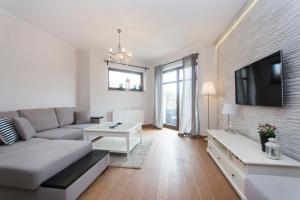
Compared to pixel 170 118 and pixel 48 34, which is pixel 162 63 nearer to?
pixel 170 118

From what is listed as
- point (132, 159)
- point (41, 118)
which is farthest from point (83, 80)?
point (132, 159)

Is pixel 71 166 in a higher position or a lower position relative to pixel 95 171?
higher

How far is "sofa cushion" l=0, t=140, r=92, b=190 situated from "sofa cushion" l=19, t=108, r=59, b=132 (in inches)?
49.3

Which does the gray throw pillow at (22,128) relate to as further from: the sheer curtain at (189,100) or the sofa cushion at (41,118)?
the sheer curtain at (189,100)

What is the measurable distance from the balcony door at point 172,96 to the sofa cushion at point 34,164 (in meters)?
3.92

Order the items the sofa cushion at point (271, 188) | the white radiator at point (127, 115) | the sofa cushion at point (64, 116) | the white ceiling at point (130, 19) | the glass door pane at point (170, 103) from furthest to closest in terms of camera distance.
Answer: the glass door pane at point (170, 103) < the white radiator at point (127, 115) < the sofa cushion at point (64, 116) < the white ceiling at point (130, 19) < the sofa cushion at point (271, 188)

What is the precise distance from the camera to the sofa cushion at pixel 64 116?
12.5 ft

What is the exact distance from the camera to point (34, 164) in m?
1.57

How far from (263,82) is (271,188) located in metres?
1.43

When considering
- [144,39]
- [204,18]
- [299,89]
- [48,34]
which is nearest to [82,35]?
[48,34]

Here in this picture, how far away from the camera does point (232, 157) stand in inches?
83.5

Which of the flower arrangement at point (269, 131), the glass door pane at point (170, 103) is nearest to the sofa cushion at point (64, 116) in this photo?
the glass door pane at point (170, 103)

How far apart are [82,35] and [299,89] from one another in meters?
4.13

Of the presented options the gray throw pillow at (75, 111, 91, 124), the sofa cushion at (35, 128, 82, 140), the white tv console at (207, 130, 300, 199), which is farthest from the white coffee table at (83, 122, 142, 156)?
the white tv console at (207, 130, 300, 199)
